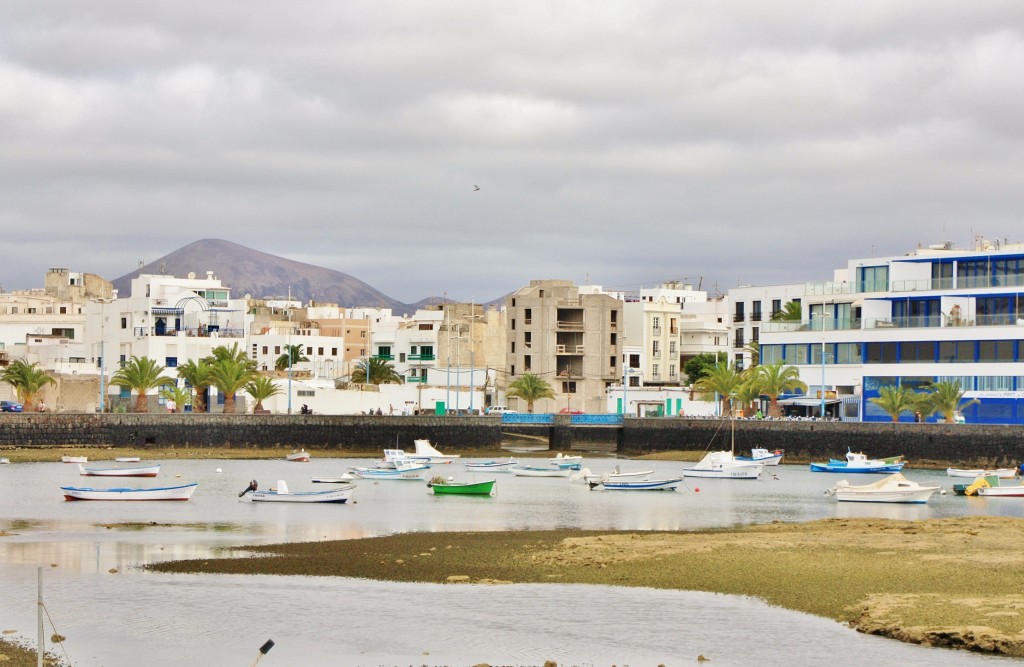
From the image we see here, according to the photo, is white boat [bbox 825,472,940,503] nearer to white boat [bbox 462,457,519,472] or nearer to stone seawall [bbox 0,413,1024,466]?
stone seawall [bbox 0,413,1024,466]

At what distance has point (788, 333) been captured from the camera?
132500mm

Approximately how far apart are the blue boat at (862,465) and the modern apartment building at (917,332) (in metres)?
11.3

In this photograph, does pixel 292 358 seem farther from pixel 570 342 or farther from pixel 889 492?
pixel 889 492

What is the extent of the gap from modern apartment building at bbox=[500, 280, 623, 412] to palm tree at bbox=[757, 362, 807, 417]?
41.6m

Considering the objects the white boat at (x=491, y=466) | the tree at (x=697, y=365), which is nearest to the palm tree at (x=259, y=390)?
the white boat at (x=491, y=466)

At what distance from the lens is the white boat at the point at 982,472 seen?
9341cm

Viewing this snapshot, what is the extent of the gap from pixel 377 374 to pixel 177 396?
150 ft

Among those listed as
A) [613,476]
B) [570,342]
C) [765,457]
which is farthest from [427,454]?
[570,342]

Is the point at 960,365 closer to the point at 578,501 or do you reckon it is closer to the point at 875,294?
the point at 875,294

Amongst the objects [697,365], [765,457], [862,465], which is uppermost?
[697,365]

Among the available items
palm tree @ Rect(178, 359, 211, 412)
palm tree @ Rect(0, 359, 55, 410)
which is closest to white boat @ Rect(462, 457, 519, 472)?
palm tree @ Rect(178, 359, 211, 412)

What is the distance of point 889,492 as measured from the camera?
7850 cm

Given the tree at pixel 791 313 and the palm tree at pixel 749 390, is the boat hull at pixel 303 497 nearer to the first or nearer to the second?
the palm tree at pixel 749 390

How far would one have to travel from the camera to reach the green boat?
3282 inches
